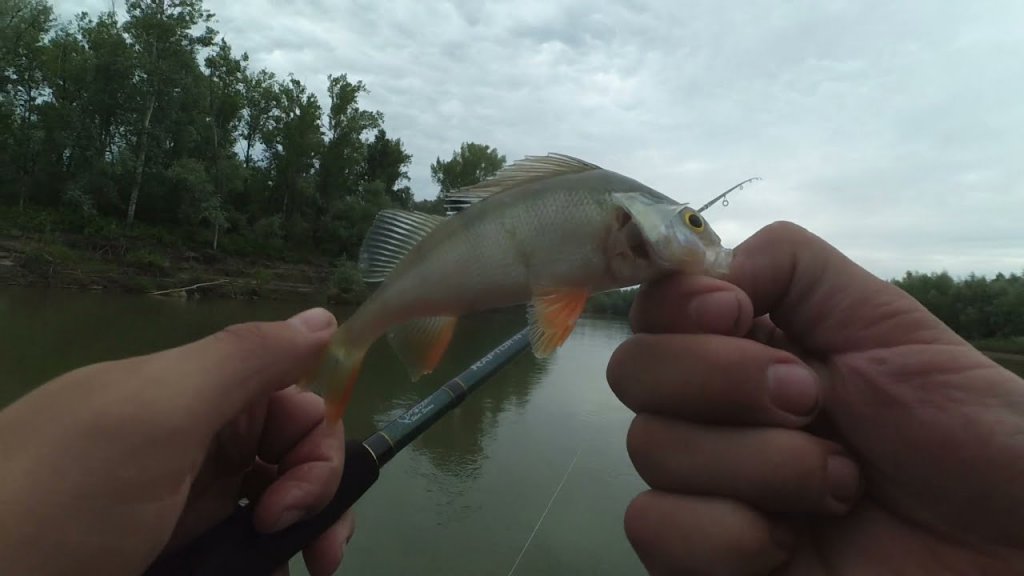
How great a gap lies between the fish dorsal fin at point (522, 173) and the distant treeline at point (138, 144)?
23164mm

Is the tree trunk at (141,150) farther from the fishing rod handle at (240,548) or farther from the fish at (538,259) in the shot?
the fish at (538,259)

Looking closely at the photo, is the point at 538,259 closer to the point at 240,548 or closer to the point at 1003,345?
the point at 240,548

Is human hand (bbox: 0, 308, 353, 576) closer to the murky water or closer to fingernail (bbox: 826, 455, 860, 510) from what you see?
fingernail (bbox: 826, 455, 860, 510)

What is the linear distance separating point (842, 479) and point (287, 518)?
1584mm

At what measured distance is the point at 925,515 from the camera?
4.73 feet

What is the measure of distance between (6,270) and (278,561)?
2286cm

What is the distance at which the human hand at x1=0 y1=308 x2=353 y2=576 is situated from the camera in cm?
108

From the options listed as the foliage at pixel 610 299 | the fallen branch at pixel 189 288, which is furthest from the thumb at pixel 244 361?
the fallen branch at pixel 189 288

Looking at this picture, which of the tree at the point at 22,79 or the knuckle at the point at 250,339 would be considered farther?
the tree at the point at 22,79

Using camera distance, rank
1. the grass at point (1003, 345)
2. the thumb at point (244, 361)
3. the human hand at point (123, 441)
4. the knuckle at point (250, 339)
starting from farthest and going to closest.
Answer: the grass at point (1003, 345), the knuckle at point (250, 339), the thumb at point (244, 361), the human hand at point (123, 441)

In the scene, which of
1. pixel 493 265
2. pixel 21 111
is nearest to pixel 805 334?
pixel 493 265

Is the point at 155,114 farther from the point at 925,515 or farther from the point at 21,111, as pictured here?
the point at 925,515

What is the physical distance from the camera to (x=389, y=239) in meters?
1.62

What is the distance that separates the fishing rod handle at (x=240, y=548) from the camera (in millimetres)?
1639
